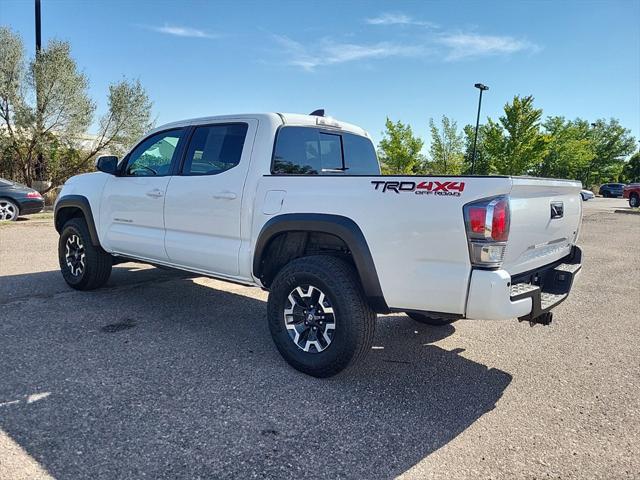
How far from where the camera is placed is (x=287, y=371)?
366 cm

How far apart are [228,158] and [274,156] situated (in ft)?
1.54

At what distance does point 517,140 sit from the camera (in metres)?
34.9

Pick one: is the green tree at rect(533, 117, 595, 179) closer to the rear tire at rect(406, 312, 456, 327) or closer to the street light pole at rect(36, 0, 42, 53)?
the street light pole at rect(36, 0, 42, 53)

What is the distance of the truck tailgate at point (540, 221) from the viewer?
9.76 ft

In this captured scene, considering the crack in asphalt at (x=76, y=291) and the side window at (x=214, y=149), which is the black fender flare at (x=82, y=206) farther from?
the side window at (x=214, y=149)

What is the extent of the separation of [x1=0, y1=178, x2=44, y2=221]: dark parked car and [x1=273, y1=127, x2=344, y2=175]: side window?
11.2 m

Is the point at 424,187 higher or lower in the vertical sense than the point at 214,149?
lower

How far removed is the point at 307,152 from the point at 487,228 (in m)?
1.97

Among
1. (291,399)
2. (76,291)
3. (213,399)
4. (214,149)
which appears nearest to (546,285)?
(291,399)

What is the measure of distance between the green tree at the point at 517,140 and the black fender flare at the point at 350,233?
3468 cm

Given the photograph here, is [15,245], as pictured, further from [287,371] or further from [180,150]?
[287,371]

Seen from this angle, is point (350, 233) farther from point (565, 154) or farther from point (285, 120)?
point (565, 154)

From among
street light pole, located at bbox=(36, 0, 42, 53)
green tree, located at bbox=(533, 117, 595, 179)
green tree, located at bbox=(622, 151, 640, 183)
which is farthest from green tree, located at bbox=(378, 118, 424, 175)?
green tree, located at bbox=(622, 151, 640, 183)

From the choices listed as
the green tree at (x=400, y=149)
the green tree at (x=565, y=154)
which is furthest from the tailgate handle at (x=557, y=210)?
the green tree at (x=565, y=154)
